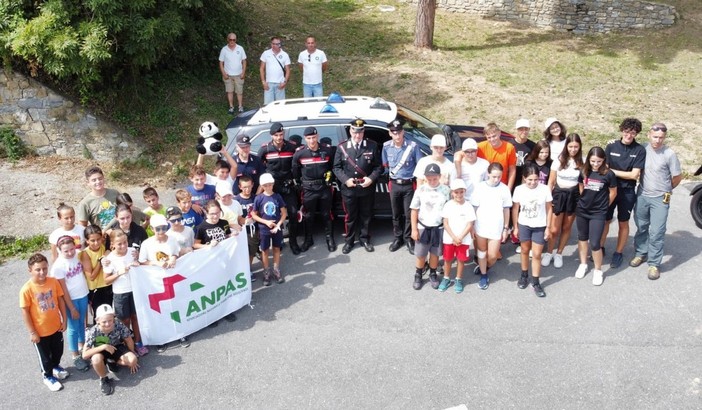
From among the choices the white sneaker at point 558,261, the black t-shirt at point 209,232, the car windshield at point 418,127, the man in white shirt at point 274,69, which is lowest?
the white sneaker at point 558,261

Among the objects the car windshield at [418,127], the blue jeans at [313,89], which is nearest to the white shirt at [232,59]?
the blue jeans at [313,89]

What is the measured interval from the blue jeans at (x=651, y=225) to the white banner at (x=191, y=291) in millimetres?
4774

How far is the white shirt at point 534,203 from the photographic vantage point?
665cm

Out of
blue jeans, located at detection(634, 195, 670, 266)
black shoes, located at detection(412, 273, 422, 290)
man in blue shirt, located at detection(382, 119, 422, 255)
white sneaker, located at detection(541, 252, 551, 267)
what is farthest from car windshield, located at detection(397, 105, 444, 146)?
blue jeans, located at detection(634, 195, 670, 266)

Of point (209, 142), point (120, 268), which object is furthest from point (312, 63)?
point (120, 268)

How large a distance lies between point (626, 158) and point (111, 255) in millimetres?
5818

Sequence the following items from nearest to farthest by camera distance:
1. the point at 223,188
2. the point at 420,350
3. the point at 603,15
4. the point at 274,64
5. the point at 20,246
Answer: the point at 420,350
the point at 223,188
the point at 20,246
the point at 274,64
the point at 603,15

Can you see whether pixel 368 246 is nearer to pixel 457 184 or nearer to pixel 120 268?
pixel 457 184

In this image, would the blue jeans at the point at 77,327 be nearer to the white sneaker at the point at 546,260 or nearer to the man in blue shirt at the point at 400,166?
the man in blue shirt at the point at 400,166

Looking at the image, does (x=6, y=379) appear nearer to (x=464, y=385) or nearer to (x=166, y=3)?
(x=464, y=385)

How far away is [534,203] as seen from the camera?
6.65 meters

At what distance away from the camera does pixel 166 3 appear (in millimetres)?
10141

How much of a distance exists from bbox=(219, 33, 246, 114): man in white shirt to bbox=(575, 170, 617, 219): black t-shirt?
7.18m

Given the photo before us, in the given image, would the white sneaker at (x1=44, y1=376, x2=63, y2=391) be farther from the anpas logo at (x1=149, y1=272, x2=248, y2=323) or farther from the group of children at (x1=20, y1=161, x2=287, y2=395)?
the anpas logo at (x1=149, y1=272, x2=248, y2=323)
